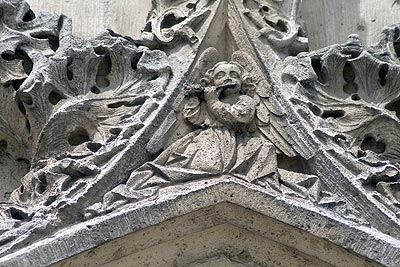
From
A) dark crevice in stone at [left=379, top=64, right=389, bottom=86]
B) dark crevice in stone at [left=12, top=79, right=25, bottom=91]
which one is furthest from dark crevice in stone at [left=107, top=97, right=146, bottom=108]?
dark crevice in stone at [left=379, top=64, right=389, bottom=86]

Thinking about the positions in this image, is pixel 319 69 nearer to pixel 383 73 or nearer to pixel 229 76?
pixel 383 73

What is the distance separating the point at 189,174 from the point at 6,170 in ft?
2.43

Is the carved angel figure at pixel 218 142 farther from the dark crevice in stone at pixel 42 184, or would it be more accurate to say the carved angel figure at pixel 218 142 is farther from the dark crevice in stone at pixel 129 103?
the dark crevice in stone at pixel 42 184

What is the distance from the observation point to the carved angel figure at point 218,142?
4.62m

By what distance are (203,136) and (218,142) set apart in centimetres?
6

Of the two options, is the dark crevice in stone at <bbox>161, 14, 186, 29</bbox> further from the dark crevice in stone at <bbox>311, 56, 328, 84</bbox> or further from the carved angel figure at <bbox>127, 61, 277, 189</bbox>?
the dark crevice in stone at <bbox>311, 56, 328, 84</bbox>

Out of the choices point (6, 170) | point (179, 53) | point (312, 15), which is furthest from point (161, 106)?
point (312, 15)

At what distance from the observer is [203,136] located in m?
4.76

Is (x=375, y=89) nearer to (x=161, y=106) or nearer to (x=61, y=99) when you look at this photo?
(x=161, y=106)

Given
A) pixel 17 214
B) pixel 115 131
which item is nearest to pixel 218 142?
pixel 115 131

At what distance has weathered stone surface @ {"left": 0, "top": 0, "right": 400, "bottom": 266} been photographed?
449 cm

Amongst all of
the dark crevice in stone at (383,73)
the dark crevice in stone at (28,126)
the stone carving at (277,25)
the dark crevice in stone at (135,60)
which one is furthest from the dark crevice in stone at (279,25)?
the dark crevice in stone at (28,126)

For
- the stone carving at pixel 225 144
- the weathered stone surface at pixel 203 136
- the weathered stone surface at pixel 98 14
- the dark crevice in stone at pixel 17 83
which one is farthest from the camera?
the weathered stone surface at pixel 98 14

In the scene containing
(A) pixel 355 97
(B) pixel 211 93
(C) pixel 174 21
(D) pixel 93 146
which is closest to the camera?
(D) pixel 93 146
